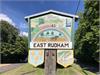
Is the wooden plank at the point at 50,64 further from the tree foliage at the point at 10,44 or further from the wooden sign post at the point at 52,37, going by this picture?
the tree foliage at the point at 10,44

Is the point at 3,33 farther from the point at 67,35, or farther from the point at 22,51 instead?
the point at 67,35

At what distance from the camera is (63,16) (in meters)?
5.97

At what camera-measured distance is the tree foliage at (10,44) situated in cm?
4612

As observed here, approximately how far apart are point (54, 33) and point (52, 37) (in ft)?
0.36

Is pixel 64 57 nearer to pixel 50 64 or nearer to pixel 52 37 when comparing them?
pixel 50 64

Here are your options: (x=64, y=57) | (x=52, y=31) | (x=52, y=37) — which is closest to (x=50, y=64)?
(x=64, y=57)

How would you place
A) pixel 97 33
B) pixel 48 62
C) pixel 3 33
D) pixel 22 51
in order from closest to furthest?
1. pixel 48 62
2. pixel 97 33
3. pixel 3 33
4. pixel 22 51

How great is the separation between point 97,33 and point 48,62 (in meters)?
17.2

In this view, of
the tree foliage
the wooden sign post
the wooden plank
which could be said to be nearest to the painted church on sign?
the wooden sign post

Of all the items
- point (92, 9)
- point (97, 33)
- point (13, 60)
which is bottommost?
point (13, 60)

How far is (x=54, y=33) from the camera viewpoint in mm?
5953

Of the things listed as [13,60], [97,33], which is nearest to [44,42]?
[97,33]

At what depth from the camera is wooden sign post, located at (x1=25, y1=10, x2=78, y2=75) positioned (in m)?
5.92

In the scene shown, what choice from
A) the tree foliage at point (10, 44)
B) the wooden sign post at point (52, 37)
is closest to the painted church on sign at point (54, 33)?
the wooden sign post at point (52, 37)
